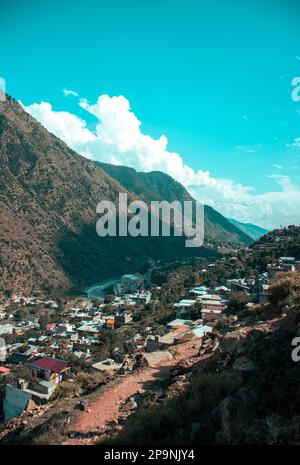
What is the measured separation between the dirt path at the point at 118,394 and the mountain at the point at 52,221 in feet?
185

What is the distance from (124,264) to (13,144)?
46.6m

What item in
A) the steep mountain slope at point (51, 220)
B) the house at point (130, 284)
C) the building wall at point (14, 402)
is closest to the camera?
the building wall at point (14, 402)

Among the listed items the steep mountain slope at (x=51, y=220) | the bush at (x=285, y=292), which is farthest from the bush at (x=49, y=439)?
the steep mountain slope at (x=51, y=220)

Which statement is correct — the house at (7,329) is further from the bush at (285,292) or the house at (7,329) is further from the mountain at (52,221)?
the bush at (285,292)

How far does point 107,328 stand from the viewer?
126 ft

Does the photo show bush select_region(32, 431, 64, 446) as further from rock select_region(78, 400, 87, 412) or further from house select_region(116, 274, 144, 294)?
house select_region(116, 274, 144, 294)

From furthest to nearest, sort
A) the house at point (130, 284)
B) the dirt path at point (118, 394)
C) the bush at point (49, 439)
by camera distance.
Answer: the house at point (130, 284)
the dirt path at point (118, 394)
the bush at point (49, 439)

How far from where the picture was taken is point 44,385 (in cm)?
1839

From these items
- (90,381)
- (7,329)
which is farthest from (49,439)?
(7,329)

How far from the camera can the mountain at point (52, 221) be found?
71938 millimetres

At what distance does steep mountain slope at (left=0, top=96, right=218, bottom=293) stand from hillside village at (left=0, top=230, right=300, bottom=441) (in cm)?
1210

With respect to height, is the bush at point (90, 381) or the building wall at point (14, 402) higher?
the bush at point (90, 381)

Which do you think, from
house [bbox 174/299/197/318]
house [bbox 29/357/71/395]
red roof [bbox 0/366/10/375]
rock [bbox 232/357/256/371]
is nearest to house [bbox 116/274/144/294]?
house [bbox 174/299/197/318]
